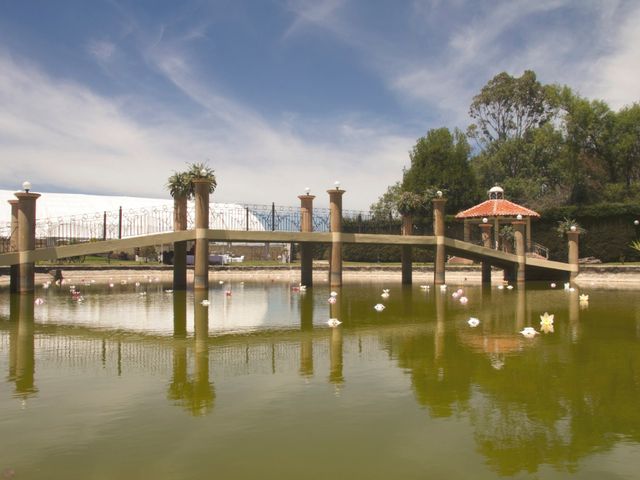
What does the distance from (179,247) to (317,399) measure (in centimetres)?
2103

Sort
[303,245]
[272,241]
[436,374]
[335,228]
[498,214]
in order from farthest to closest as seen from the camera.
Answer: [498,214], [303,245], [335,228], [272,241], [436,374]

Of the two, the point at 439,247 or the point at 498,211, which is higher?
the point at 498,211

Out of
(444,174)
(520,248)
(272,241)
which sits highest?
(444,174)

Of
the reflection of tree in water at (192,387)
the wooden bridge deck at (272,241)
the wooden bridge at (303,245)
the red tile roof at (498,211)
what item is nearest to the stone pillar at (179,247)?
the wooden bridge at (303,245)

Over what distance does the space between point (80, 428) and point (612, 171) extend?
2104 inches

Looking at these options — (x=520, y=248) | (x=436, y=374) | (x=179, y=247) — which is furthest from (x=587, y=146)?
(x=436, y=374)

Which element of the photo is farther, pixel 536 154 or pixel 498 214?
pixel 536 154

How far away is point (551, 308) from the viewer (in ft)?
63.5

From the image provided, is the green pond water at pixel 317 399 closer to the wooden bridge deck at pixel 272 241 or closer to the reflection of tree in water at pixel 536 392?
the reflection of tree in water at pixel 536 392

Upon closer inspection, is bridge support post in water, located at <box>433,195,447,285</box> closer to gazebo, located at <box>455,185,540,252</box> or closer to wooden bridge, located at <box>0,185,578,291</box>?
wooden bridge, located at <box>0,185,578,291</box>

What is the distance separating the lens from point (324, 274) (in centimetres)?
4125

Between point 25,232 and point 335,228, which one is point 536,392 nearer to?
point 335,228

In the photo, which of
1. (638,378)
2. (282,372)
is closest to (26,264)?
(282,372)

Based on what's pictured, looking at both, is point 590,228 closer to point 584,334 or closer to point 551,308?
point 551,308
